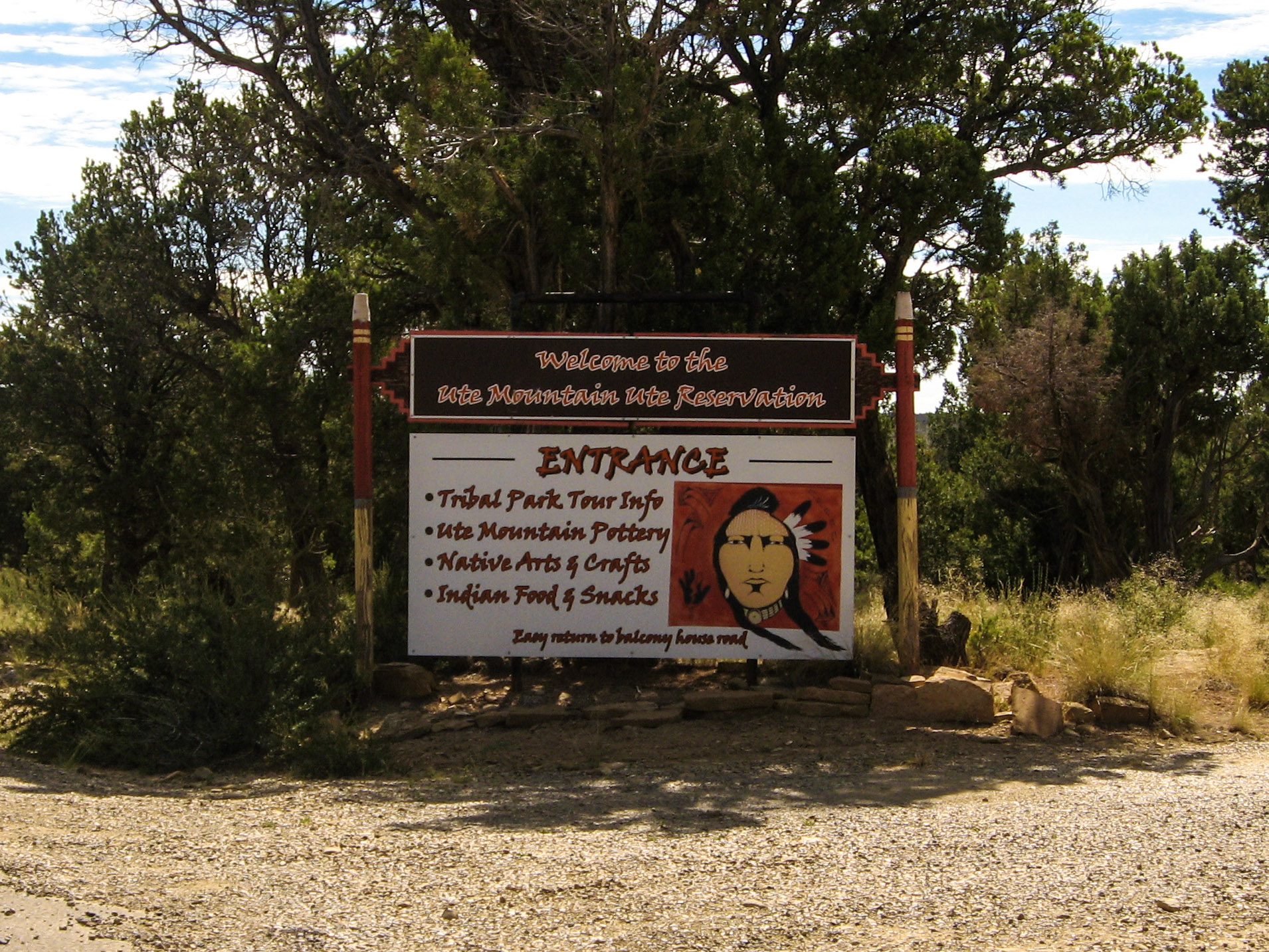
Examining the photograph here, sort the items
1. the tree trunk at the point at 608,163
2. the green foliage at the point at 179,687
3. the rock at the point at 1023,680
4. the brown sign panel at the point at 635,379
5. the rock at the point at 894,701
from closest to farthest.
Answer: the green foliage at the point at 179,687 → the rock at the point at 894,701 → the rock at the point at 1023,680 → the brown sign panel at the point at 635,379 → the tree trunk at the point at 608,163

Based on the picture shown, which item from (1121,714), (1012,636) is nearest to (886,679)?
(1121,714)

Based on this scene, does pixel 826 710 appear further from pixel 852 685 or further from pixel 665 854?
pixel 665 854

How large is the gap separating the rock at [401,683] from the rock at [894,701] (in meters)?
3.93

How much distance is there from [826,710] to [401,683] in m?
3.74

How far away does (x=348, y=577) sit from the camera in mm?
17578

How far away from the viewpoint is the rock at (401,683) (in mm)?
10641

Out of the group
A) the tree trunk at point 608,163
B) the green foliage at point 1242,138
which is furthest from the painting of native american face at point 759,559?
the green foliage at point 1242,138

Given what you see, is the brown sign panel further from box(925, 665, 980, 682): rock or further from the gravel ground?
the gravel ground

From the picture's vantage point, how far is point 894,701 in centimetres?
975

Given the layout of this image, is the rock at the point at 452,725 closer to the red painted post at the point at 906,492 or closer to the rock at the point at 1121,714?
the red painted post at the point at 906,492

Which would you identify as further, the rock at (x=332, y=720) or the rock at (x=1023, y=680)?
the rock at (x=1023, y=680)

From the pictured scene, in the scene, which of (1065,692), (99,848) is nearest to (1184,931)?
(99,848)

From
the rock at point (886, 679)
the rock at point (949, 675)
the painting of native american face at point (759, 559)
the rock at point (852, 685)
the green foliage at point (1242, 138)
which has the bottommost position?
the rock at point (852, 685)

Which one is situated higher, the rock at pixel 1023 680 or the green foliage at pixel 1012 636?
the green foliage at pixel 1012 636
